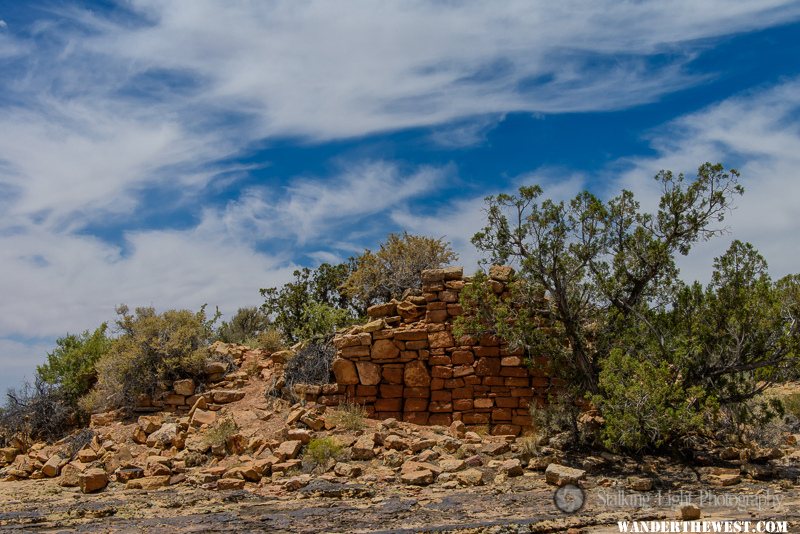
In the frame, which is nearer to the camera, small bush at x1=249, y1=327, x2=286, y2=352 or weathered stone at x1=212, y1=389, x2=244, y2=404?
weathered stone at x1=212, y1=389, x2=244, y2=404

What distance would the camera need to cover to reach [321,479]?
33.0 feet

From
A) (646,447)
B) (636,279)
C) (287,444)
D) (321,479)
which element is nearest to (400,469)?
(321,479)

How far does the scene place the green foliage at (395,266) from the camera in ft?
51.8

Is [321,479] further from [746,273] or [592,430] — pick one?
[746,273]

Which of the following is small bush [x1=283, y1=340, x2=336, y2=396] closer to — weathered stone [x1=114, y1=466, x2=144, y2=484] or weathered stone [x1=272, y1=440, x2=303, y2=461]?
weathered stone [x1=272, y1=440, x2=303, y2=461]

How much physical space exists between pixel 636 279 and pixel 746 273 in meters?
1.67

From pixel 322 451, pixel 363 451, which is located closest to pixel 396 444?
pixel 363 451

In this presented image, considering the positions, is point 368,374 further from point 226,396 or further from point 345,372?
point 226,396

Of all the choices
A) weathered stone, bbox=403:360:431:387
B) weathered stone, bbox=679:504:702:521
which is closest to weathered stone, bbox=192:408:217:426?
weathered stone, bbox=403:360:431:387

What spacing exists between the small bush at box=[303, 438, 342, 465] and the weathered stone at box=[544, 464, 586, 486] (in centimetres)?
334

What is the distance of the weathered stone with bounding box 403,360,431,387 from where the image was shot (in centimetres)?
1322

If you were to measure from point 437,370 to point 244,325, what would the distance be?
1098 cm

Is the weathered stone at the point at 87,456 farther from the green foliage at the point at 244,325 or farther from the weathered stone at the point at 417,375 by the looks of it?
the green foliage at the point at 244,325

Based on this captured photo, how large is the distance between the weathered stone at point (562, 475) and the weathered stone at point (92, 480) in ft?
21.7
